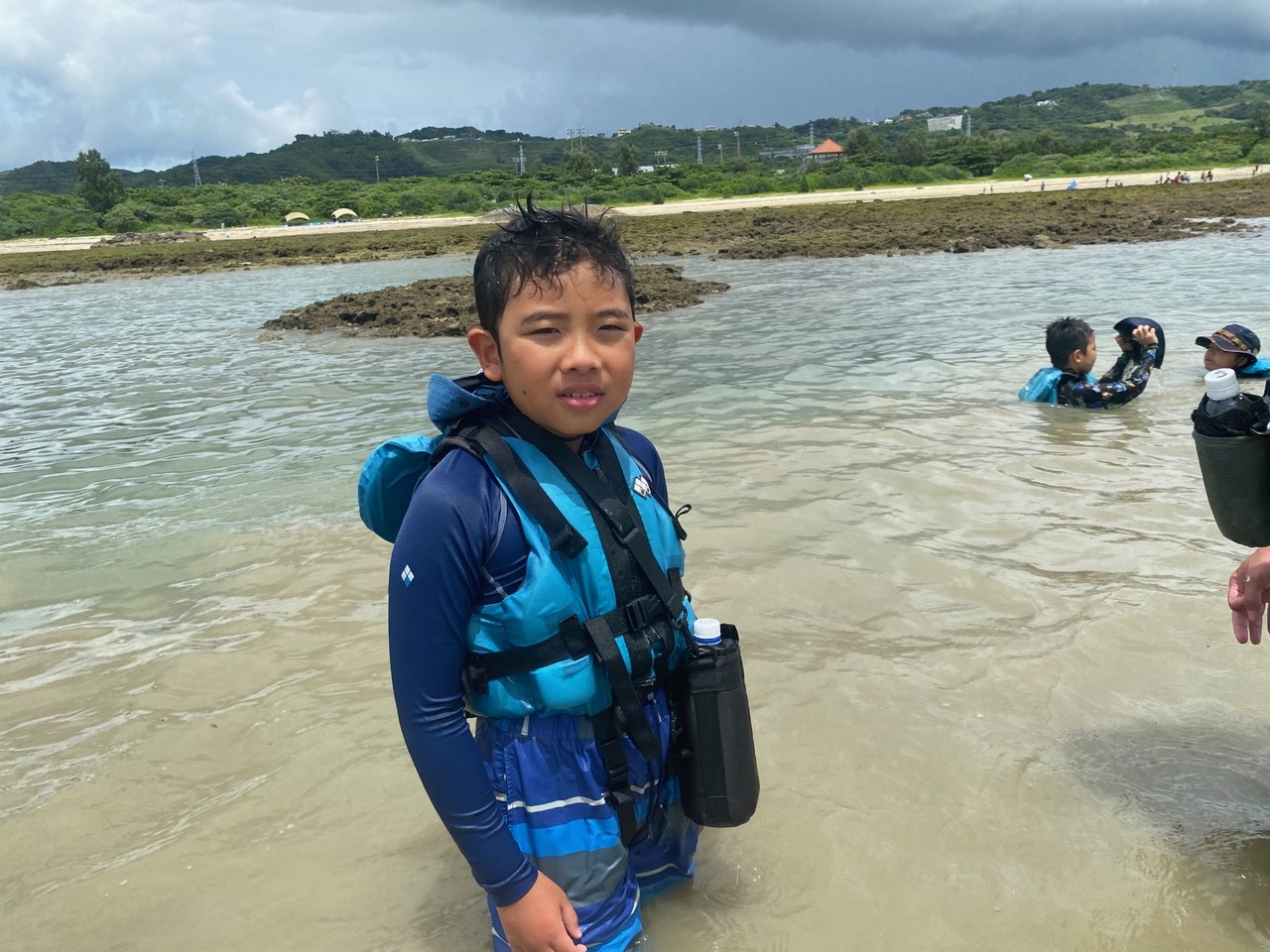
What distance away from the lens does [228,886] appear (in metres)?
2.66

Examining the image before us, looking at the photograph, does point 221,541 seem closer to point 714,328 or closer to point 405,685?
point 405,685

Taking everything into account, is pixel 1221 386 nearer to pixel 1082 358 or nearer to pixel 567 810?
pixel 567 810

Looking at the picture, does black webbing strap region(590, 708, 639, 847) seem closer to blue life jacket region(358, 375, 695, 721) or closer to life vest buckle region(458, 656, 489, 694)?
blue life jacket region(358, 375, 695, 721)

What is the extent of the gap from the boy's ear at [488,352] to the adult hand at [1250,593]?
1797mm

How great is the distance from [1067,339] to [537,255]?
23.6ft

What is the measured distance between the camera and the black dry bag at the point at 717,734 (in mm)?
2029

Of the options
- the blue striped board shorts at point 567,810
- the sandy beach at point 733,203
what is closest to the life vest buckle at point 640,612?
the blue striped board shorts at point 567,810

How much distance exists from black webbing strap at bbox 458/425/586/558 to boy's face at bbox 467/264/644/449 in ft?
0.41

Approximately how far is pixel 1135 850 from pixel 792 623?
1814 mm

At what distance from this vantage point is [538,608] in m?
1.84

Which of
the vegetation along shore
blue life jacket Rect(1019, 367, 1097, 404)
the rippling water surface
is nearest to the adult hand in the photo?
the rippling water surface

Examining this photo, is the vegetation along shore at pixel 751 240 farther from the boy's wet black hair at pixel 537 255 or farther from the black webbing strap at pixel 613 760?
the black webbing strap at pixel 613 760

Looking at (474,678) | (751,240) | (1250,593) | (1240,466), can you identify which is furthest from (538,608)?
(751,240)

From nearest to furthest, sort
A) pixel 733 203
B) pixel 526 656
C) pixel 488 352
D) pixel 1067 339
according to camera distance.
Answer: pixel 526 656 < pixel 488 352 < pixel 1067 339 < pixel 733 203
